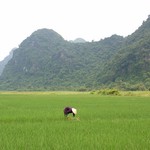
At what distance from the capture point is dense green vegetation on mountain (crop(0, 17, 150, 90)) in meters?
59.9

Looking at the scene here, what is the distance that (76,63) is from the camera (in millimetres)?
88625

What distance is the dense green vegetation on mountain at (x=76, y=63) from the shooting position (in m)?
59.9

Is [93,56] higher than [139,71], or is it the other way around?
[93,56]

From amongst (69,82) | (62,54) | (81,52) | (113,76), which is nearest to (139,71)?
(113,76)

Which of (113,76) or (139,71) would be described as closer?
(139,71)

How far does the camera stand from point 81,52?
96250mm

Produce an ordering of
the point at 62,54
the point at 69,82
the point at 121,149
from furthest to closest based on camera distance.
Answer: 1. the point at 62,54
2. the point at 69,82
3. the point at 121,149

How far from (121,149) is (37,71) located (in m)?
87.6

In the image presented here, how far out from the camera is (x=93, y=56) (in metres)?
93.9

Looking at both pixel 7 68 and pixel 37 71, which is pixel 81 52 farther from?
pixel 7 68

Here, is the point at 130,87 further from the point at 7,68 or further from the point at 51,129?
the point at 7,68

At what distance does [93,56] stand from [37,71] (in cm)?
1606

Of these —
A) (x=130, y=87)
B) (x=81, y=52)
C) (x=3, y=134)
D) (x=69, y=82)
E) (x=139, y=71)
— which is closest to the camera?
(x=3, y=134)

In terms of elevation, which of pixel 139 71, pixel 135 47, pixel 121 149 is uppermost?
pixel 135 47
